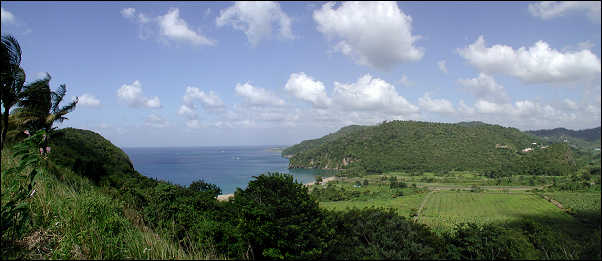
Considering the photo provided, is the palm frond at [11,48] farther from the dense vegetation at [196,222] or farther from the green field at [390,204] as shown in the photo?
the green field at [390,204]

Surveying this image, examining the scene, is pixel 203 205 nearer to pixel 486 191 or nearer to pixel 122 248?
pixel 122 248

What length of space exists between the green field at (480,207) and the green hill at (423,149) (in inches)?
1199

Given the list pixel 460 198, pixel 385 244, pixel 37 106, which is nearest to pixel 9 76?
pixel 37 106

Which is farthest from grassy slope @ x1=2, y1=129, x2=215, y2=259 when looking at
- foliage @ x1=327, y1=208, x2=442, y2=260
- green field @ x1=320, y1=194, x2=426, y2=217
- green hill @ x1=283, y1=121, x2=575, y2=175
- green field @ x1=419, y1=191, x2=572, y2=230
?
green hill @ x1=283, y1=121, x2=575, y2=175

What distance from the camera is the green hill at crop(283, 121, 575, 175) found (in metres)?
101

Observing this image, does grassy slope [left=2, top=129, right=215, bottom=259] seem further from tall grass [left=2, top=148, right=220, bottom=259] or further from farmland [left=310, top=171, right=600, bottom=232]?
farmland [left=310, top=171, right=600, bottom=232]

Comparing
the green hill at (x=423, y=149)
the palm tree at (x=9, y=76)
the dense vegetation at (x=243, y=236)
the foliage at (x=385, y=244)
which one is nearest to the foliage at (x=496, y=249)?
the dense vegetation at (x=243, y=236)

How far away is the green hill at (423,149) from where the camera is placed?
10056cm

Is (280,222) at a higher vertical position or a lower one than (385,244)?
lower

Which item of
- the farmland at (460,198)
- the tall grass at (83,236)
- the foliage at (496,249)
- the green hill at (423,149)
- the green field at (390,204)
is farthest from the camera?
the green hill at (423,149)

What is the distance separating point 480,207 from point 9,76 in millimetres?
Result: 58680

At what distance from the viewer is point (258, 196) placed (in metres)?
10.6

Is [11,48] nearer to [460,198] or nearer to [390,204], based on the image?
[390,204]

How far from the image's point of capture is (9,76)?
20.5ft
